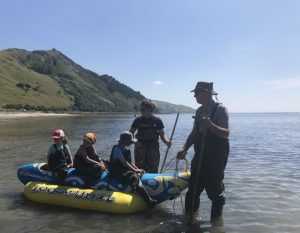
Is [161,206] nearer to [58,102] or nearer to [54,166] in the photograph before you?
[54,166]

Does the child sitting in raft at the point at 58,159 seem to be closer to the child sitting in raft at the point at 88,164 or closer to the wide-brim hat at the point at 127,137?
the child sitting in raft at the point at 88,164

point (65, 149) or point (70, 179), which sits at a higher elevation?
point (65, 149)

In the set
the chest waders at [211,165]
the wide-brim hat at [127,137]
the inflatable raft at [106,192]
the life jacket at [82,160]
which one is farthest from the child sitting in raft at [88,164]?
the chest waders at [211,165]

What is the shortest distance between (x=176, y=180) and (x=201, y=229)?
1.49 metres

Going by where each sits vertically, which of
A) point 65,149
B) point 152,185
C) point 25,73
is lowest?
point 152,185

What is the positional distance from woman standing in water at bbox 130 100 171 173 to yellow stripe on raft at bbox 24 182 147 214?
1.21m

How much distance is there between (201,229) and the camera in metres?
7.81

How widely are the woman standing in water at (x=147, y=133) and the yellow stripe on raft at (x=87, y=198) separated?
1214mm

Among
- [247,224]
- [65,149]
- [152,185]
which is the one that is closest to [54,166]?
[65,149]

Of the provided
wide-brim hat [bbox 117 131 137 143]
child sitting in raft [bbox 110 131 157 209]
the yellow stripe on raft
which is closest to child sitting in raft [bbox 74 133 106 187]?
the yellow stripe on raft

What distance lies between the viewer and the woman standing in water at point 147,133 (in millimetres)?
9719

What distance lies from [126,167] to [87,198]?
1216 mm

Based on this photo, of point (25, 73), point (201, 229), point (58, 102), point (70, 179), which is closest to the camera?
point (201, 229)

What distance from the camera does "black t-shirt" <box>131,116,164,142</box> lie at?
977 centimetres
